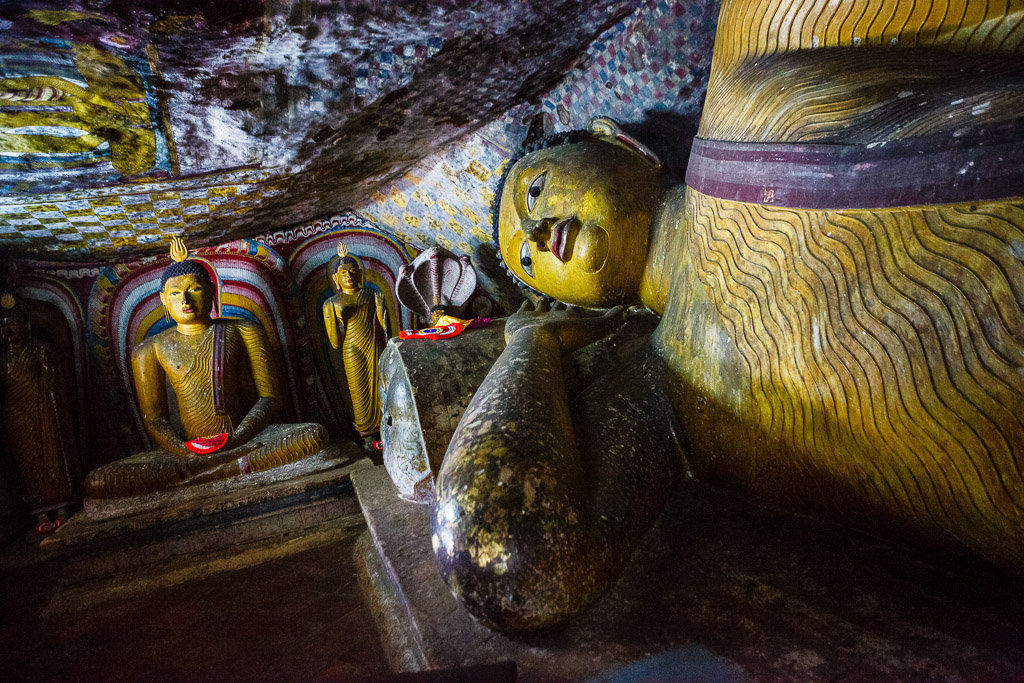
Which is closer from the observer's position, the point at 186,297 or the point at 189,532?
the point at 189,532

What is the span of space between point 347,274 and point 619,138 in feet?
8.93

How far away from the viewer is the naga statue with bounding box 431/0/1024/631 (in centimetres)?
122

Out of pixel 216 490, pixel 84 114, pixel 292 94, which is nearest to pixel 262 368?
pixel 216 490

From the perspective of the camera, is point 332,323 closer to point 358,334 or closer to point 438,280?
point 358,334

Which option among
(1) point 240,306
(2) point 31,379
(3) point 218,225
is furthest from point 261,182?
(2) point 31,379

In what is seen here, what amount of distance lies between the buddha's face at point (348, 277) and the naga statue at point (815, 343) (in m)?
2.97

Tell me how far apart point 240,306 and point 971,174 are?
4.84 metres

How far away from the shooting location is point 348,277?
4672mm

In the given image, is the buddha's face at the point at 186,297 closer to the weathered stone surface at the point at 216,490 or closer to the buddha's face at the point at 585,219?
the weathered stone surface at the point at 216,490

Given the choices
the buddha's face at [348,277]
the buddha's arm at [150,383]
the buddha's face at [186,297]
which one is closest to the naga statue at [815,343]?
the buddha's face at [348,277]

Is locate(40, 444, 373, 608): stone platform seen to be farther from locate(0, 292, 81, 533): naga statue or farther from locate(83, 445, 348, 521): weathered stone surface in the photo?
locate(0, 292, 81, 533): naga statue

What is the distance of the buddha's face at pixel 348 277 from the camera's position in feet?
15.3

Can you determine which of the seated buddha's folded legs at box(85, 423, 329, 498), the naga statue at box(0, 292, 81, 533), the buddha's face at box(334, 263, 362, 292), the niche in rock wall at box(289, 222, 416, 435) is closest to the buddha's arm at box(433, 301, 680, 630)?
the seated buddha's folded legs at box(85, 423, 329, 498)

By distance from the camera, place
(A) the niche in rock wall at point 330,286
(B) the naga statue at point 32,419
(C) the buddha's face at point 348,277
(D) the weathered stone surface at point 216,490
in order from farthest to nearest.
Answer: (A) the niche in rock wall at point 330,286
(C) the buddha's face at point 348,277
(B) the naga statue at point 32,419
(D) the weathered stone surface at point 216,490
